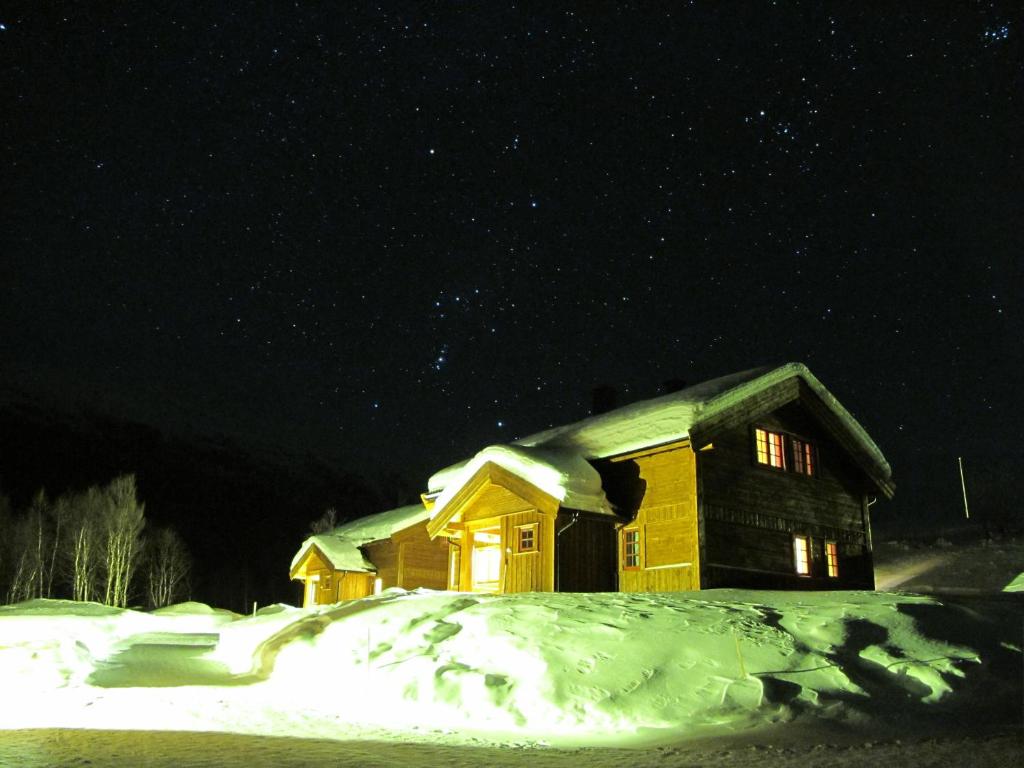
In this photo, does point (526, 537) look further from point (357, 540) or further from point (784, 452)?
point (357, 540)

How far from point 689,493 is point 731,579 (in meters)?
2.44

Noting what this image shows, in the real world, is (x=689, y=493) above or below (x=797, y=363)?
below

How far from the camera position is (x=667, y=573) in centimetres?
1966

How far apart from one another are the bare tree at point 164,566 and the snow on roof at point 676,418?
47.3 m

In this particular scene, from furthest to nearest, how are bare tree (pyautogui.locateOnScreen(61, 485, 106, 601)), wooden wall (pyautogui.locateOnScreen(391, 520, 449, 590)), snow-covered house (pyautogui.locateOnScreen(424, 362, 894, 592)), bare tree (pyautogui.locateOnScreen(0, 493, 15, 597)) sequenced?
bare tree (pyautogui.locateOnScreen(0, 493, 15, 597)) → bare tree (pyautogui.locateOnScreen(61, 485, 106, 601)) → wooden wall (pyautogui.locateOnScreen(391, 520, 449, 590)) → snow-covered house (pyautogui.locateOnScreen(424, 362, 894, 592))

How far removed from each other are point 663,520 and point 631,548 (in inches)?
52.5

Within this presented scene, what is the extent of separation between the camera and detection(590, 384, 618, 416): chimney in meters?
28.2

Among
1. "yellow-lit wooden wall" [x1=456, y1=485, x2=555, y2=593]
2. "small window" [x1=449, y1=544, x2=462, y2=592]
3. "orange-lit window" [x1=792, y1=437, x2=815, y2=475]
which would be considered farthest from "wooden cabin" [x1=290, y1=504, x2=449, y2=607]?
"orange-lit window" [x1=792, y1=437, x2=815, y2=475]

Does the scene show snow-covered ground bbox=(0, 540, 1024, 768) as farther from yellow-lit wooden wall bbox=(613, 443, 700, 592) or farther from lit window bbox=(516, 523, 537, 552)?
lit window bbox=(516, 523, 537, 552)

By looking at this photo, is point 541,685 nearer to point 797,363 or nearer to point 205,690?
point 205,690

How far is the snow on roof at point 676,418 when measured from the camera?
781 inches

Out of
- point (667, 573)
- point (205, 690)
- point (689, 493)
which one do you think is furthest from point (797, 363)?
point (205, 690)

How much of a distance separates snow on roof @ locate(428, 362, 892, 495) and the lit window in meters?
2.43

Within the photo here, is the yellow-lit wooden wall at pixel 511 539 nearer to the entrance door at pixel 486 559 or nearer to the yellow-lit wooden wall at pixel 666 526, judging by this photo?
the entrance door at pixel 486 559
